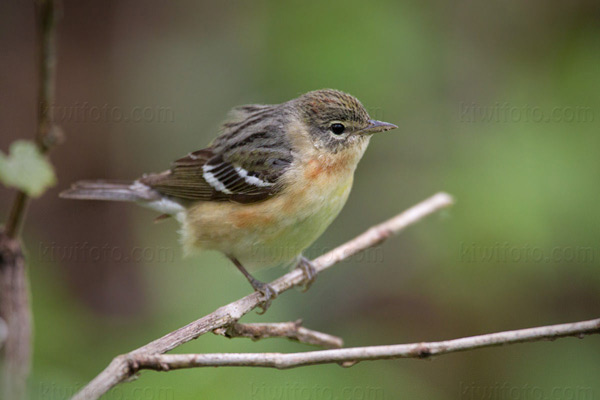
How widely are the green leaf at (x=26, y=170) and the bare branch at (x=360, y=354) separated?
2.63 feet

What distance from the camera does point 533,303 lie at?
5.14m

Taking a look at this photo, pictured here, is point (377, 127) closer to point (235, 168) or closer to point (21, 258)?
point (235, 168)

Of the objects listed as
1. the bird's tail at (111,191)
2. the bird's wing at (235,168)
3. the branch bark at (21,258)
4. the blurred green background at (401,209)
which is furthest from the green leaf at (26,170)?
the bird's tail at (111,191)

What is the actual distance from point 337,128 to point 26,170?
8.57 ft

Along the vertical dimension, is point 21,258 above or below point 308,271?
below

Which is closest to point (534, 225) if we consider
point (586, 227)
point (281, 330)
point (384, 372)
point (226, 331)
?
point (586, 227)

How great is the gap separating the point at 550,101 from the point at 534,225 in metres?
1.24

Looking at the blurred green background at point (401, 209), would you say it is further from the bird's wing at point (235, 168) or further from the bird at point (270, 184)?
the bird's wing at point (235, 168)

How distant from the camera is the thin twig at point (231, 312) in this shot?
2311 mm

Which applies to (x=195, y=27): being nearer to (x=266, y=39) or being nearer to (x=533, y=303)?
(x=266, y=39)

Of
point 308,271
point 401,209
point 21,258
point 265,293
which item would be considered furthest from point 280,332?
point 401,209

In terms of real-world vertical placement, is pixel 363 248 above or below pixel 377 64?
below

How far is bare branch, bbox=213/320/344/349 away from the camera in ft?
11.1

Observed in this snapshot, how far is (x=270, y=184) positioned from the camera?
4.46 meters
